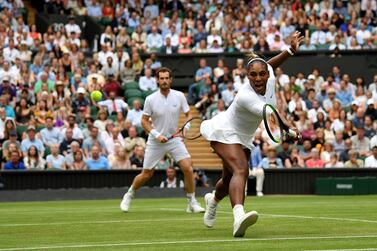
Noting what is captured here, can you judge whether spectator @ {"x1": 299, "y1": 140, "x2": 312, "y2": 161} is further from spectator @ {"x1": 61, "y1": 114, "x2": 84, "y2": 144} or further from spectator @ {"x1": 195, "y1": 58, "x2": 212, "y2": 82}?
spectator @ {"x1": 61, "y1": 114, "x2": 84, "y2": 144}

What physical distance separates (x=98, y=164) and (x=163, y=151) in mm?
8972

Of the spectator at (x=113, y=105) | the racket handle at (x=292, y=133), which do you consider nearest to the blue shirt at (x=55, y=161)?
the spectator at (x=113, y=105)

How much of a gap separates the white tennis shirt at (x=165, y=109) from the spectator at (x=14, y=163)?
8481 mm

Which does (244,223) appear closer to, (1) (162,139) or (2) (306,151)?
(1) (162,139)

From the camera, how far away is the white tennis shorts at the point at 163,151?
54.3 ft

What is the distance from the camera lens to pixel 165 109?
16594 mm

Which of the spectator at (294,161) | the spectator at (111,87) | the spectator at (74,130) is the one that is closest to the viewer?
the spectator at (74,130)

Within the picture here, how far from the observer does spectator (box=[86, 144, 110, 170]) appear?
2531 centimetres

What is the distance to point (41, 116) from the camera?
27.2 meters

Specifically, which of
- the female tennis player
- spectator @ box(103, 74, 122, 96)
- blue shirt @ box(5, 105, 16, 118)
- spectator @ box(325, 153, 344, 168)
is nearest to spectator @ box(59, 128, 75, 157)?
blue shirt @ box(5, 105, 16, 118)

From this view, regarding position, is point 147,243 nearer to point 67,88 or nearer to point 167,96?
point 167,96

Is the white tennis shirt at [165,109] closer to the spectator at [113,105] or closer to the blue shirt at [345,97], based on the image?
the spectator at [113,105]

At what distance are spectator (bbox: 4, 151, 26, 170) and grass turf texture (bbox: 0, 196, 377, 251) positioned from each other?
748 centimetres

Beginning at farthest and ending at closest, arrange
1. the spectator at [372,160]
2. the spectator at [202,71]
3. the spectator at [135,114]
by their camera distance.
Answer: the spectator at [202,71], the spectator at [135,114], the spectator at [372,160]
